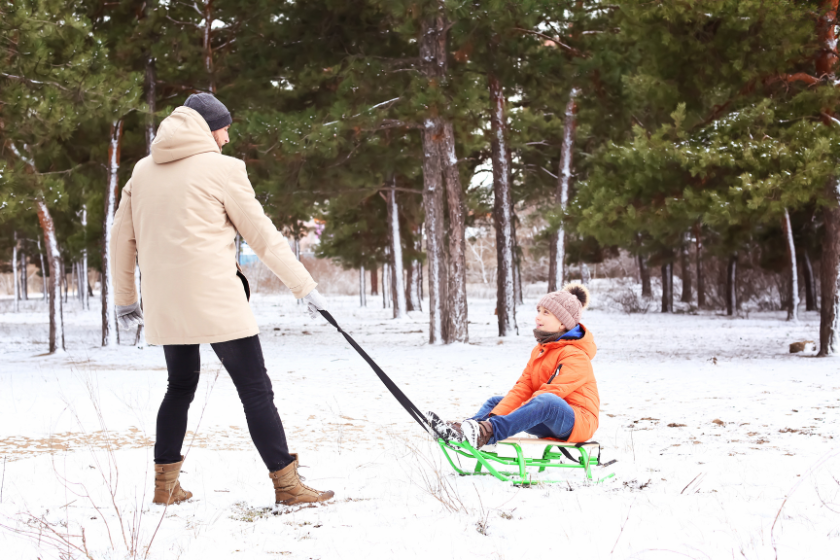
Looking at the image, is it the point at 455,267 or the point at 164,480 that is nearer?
the point at 164,480

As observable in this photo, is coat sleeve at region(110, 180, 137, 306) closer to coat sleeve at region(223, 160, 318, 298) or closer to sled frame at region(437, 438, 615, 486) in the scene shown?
coat sleeve at region(223, 160, 318, 298)

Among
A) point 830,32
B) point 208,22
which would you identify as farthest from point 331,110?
point 830,32

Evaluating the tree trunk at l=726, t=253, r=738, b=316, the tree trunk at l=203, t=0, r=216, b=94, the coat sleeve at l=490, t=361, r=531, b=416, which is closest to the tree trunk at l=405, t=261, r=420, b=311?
the tree trunk at l=726, t=253, r=738, b=316

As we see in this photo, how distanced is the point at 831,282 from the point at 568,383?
827 centimetres

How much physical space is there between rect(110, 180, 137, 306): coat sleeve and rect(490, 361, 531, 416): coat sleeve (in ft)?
6.22

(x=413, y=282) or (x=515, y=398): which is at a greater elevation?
(x=413, y=282)

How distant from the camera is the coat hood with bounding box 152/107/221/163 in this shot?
3.11 m

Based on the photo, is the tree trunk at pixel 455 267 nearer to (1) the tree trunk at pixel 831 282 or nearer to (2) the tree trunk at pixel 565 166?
(2) the tree trunk at pixel 565 166

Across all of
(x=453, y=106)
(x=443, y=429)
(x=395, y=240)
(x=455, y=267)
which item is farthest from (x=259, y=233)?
(x=395, y=240)

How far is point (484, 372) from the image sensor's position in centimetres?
978

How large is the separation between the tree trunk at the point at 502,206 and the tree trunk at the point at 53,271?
792 centimetres

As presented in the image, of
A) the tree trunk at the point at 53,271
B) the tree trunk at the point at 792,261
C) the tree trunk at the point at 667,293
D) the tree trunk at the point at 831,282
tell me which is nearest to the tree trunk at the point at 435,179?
the tree trunk at the point at 831,282

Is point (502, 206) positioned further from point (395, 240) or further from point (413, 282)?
point (413, 282)

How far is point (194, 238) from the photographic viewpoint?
3047mm
